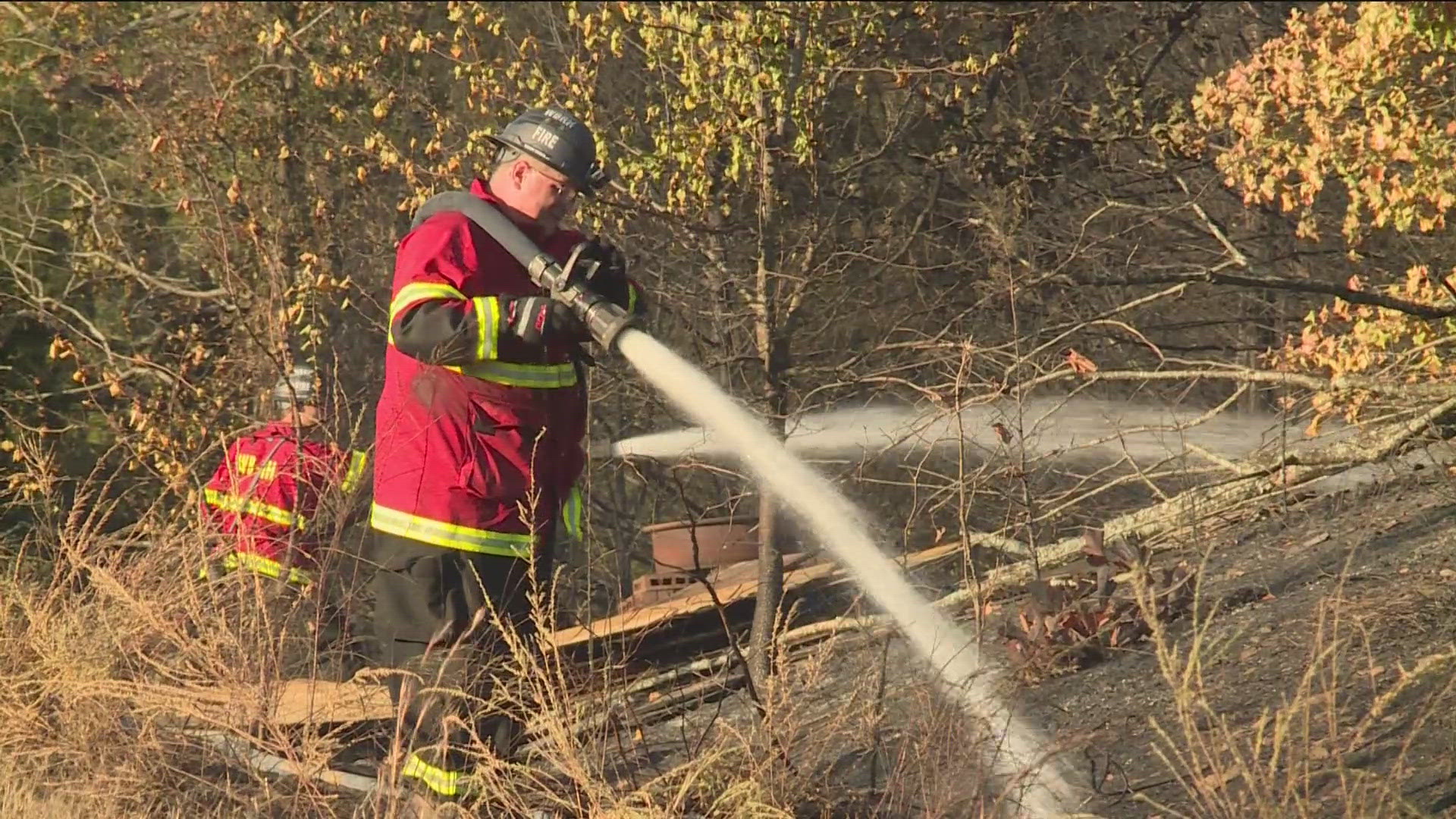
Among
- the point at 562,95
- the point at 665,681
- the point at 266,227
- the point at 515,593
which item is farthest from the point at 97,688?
the point at 266,227

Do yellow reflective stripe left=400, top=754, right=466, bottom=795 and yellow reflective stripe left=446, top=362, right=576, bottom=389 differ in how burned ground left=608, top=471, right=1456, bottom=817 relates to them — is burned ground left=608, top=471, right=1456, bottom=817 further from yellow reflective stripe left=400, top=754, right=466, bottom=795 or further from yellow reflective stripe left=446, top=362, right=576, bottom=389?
yellow reflective stripe left=446, top=362, right=576, bottom=389

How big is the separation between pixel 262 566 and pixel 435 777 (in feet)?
5.76

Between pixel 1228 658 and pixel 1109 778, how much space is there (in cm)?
75

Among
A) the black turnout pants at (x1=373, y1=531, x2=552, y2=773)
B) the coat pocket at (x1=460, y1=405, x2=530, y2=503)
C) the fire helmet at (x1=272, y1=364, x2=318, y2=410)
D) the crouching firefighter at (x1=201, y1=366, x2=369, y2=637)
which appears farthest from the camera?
the fire helmet at (x1=272, y1=364, x2=318, y2=410)

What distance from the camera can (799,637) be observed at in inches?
252

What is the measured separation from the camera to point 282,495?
20.5ft

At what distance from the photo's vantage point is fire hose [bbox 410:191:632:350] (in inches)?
166

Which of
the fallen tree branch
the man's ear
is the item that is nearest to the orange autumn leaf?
the fallen tree branch

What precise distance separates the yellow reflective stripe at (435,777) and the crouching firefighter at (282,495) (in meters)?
0.69

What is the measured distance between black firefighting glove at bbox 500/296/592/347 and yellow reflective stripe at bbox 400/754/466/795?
1020 millimetres

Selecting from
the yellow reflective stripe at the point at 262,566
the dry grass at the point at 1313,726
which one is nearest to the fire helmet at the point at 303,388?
the yellow reflective stripe at the point at 262,566

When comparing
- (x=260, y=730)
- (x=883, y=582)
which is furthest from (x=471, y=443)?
(x=883, y=582)

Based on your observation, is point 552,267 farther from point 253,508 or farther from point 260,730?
point 253,508

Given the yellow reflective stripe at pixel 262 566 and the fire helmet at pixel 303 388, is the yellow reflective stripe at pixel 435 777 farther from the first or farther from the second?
the fire helmet at pixel 303 388
